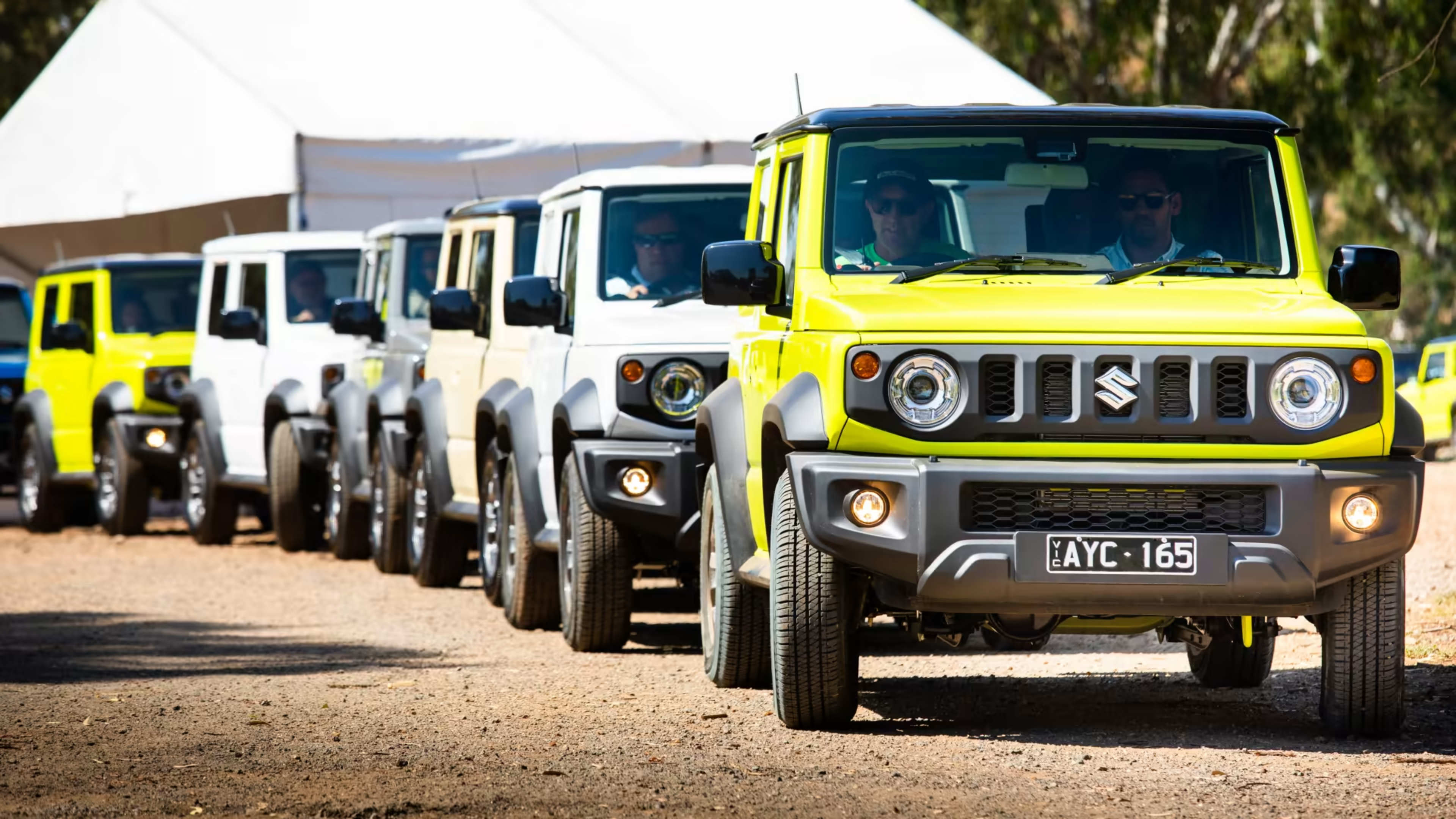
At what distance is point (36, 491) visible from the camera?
1905cm

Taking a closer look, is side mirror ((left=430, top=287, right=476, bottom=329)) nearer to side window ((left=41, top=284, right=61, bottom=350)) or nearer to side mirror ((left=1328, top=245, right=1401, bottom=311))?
side mirror ((left=1328, top=245, right=1401, bottom=311))

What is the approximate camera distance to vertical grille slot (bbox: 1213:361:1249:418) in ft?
23.3

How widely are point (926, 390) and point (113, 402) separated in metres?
12.0

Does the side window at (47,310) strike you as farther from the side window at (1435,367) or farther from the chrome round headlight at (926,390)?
the side window at (1435,367)

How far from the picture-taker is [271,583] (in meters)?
14.5

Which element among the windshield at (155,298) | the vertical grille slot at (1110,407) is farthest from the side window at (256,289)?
the vertical grille slot at (1110,407)

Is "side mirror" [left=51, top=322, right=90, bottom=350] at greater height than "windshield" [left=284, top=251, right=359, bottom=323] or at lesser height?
lesser

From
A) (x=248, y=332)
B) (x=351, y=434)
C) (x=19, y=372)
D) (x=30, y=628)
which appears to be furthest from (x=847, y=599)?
(x=19, y=372)

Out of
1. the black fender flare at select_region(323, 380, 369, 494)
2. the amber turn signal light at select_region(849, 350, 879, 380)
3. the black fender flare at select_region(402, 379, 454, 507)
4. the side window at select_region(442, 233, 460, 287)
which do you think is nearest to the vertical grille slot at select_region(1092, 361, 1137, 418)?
the amber turn signal light at select_region(849, 350, 879, 380)

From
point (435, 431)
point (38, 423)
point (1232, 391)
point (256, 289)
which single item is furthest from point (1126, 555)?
point (38, 423)

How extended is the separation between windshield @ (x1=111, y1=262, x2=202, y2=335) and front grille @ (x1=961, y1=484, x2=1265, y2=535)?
40.6 feet

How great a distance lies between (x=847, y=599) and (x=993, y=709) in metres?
1.35

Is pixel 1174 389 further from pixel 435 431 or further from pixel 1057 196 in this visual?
pixel 435 431

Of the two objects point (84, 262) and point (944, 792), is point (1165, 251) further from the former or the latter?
point (84, 262)
